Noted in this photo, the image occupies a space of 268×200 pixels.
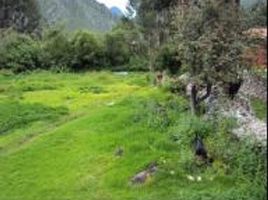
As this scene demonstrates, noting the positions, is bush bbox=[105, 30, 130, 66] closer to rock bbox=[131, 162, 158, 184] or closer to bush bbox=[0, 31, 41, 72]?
bush bbox=[0, 31, 41, 72]

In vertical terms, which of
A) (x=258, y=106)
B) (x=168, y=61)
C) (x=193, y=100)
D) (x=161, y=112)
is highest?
(x=193, y=100)

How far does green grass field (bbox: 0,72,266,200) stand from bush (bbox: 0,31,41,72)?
24.8 metres

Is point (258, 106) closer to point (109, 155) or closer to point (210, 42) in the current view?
point (210, 42)

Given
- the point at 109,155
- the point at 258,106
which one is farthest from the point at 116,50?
the point at 109,155

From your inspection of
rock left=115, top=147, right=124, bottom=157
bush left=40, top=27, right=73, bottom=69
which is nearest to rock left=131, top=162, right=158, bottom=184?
rock left=115, top=147, right=124, bottom=157

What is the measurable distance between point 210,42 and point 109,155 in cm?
509

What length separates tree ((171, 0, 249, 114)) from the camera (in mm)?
22109

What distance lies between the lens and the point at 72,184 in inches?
797

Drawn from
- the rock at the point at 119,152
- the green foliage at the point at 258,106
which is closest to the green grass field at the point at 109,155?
the rock at the point at 119,152

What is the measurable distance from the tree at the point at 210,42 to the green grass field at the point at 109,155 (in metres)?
1.79

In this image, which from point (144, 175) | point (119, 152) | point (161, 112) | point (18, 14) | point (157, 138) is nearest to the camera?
point (144, 175)

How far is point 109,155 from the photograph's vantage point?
2244 centimetres

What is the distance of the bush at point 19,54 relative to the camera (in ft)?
193

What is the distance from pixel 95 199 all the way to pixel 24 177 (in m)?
3.47
